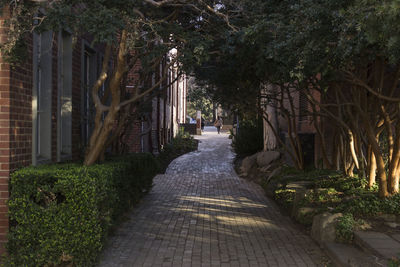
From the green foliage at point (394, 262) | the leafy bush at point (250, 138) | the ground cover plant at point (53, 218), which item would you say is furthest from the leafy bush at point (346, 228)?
the leafy bush at point (250, 138)

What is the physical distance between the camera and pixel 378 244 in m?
5.78

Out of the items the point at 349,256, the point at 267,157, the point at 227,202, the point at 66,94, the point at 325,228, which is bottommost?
the point at 227,202

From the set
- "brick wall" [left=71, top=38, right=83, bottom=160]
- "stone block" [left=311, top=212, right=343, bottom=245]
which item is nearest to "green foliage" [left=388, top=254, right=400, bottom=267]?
"stone block" [left=311, top=212, right=343, bottom=245]

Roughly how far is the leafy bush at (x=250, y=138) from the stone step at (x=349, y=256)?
42.2 ft

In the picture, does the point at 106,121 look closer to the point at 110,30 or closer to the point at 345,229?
the point at 110,30

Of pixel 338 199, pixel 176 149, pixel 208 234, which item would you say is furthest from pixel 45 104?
pixel 176 149

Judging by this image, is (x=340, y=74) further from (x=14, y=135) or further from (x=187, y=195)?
(x=187, y=195)

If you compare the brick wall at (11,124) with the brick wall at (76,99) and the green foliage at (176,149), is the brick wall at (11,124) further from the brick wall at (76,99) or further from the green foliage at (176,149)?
the green foliage at (176,149)

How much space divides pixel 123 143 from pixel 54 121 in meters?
3.13

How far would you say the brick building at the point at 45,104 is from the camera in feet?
18.2

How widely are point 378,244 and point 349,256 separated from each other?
40cm

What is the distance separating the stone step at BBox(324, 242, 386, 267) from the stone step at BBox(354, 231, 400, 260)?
0.07 m

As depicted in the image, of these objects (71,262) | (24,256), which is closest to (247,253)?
(71,262)

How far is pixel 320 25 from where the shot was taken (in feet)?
19.1
